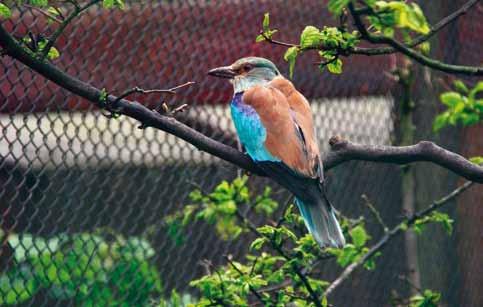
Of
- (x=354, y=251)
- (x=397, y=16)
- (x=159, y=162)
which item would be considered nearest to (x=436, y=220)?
(x=354, y=251)

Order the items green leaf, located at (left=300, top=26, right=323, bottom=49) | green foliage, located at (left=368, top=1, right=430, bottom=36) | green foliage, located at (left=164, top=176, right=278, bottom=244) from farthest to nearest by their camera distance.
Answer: green foliage, located at (left=164, top=176, right=278, bottom=244), green leaf, located at (left=300, top=26, right=323, bottom=49), green foliage, located at (left=368, top=1, right=430, bottom=36)

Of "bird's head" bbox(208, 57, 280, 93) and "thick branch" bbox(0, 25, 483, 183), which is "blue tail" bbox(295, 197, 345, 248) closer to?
"thick branch" bbox(0, 25, 483, 183)

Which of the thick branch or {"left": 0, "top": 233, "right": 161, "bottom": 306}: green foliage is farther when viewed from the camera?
{"left": 0, "top": 233, "right": 161, "bottom": 306}: green foliage

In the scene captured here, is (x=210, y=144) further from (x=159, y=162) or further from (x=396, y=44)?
(x=159, y=162)

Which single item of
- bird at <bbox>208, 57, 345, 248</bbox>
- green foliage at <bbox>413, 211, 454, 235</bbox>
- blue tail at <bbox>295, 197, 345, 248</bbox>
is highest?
bird at <bbox>208, 57, 345, 248</bbox>

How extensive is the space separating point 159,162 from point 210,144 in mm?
1767

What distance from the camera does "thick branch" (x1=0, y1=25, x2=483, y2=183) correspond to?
200 cm

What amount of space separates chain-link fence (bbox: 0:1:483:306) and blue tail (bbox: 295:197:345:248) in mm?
963

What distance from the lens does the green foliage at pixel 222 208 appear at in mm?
3416

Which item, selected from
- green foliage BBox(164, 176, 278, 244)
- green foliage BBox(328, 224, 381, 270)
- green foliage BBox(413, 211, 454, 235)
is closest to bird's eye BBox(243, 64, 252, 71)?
green foliage BBox(164, 176, 278, 244)

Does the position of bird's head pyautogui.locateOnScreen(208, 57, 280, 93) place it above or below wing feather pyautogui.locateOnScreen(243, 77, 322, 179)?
above

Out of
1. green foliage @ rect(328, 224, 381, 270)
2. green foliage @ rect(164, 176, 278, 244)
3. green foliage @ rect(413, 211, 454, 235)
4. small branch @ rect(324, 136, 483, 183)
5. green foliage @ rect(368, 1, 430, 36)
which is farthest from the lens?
green foliage @ rect(164, 176, 278, 244)

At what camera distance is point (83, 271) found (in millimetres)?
3494

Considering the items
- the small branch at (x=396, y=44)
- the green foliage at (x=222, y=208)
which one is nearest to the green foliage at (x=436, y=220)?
the green foliage at (x=222, y=208)
